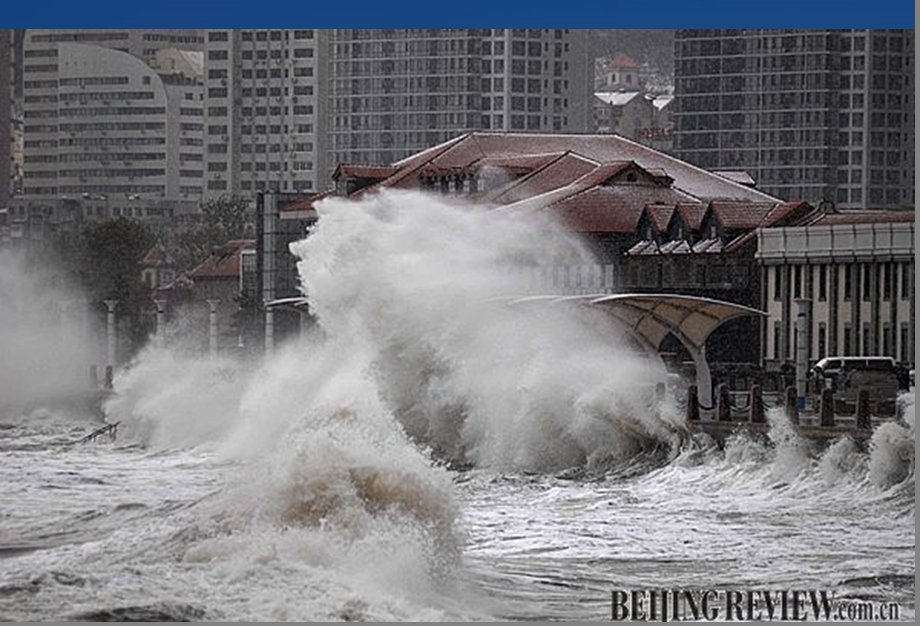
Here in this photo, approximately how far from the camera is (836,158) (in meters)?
10.9

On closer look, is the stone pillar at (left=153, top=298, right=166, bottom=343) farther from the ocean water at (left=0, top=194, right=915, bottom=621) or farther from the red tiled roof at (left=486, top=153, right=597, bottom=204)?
the red tiled roof at (left=486, top=153, right=597, bottom=204)

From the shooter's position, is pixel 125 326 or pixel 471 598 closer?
pixel 471 598

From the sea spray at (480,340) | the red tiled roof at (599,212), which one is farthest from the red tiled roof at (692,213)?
the sea spray at (480,340)

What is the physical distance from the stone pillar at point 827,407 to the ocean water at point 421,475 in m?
0.09

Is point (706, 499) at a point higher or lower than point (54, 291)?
lower

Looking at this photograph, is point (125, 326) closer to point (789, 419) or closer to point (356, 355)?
point (356, 355)

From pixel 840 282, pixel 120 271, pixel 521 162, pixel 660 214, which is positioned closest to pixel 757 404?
pixel 840 282

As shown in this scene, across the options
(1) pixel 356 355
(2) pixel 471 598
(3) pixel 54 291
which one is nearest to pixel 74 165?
(3) pixel 54 291

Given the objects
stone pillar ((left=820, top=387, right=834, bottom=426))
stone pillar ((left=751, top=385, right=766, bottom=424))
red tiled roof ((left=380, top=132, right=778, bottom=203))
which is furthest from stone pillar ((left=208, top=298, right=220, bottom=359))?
stone pillar ((left=820, top=387, right=834, bottom=426))

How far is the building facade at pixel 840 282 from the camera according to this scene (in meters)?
10.7

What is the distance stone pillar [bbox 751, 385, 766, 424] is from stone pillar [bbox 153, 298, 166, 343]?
6.90 feet

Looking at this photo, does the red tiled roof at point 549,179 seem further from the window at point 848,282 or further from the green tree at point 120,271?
the green tree at point 120,271

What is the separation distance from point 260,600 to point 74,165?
72.6 inches

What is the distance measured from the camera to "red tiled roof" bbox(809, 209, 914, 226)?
35.0ft
